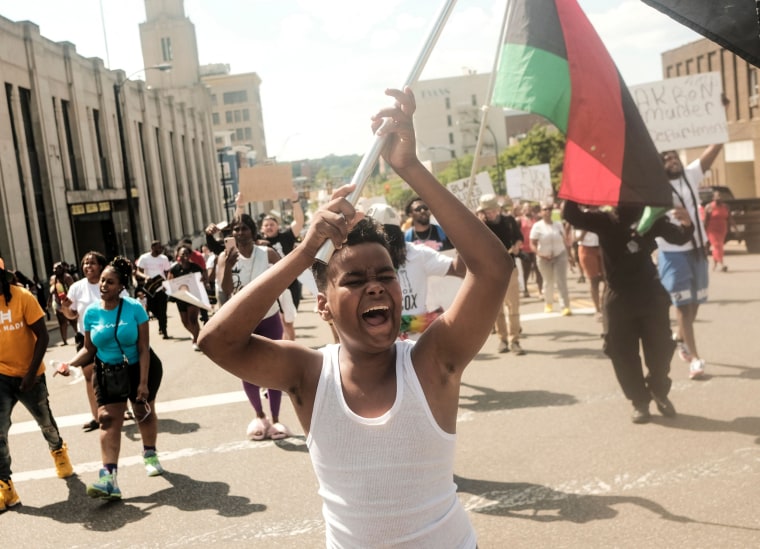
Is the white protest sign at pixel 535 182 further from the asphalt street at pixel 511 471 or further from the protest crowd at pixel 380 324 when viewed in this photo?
the asphalt street at pixel 511 471

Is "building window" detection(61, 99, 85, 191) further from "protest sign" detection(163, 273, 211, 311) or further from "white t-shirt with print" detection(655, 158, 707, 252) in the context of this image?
A: "white t-shirt with print" detection(655, 158, 707, 252)

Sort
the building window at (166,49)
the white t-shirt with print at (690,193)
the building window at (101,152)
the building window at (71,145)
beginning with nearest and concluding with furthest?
the white t-shirt with print at (690,193) → the building window at (71,145) → the building window at (101,152) → the building window at (166,49)

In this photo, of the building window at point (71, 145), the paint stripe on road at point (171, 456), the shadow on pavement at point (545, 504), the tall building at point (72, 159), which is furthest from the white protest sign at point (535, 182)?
the building window at point (71, 145)

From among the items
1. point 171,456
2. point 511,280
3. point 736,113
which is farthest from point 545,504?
point 736,113

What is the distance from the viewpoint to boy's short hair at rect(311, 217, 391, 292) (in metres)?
2.47

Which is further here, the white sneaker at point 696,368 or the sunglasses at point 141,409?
the white sneaker at point 696,368

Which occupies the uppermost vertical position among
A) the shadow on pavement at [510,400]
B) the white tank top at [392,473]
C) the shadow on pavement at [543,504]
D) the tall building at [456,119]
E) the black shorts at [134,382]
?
the tall building at [456,119]

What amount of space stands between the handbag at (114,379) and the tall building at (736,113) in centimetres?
3667

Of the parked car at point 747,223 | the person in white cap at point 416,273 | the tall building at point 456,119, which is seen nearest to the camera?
the person in white cap at point 416,273

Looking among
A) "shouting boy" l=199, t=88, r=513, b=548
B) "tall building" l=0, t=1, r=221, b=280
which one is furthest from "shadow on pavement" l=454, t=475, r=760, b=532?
"tall building" l=0, t=1, r=221, b=280

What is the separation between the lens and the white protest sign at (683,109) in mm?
7531

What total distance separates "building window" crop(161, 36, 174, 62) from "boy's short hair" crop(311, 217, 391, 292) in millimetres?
112524

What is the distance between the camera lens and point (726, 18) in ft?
6.70

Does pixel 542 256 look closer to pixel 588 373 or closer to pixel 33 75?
pixel 588 373
